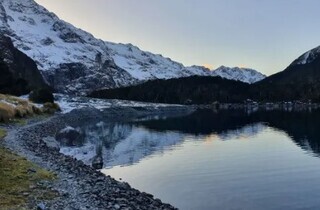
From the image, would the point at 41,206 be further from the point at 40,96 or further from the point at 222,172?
the point at 40,96

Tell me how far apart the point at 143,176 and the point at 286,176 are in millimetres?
12544

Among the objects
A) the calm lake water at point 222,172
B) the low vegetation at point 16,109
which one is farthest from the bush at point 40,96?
the calm lake water at point 222,172

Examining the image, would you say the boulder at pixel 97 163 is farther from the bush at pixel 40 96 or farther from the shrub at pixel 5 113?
the bush at pixel 40 96

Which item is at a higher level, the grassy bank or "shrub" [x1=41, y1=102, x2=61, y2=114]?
"shrub" [x1=41, y1=102, x2=61, y2=114]

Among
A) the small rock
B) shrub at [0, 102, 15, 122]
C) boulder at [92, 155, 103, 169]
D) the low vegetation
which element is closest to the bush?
the low vegetation

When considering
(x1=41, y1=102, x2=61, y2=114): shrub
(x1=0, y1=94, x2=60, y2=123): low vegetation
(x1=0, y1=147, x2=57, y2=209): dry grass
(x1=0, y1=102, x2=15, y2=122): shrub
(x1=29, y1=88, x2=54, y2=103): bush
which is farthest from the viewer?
(x1=29, y1=88, x2=54, y2=103): bush

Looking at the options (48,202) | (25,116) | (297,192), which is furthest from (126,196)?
(25,116)

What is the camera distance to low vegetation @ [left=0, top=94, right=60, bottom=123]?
2566 inches

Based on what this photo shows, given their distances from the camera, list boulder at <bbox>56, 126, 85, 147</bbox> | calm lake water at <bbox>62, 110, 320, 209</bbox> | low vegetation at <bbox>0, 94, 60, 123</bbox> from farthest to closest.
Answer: low vegetation at <bbox>0, 94, 60, 123</bbox> → boulder at <bbox>56, 126, 85, 147</bbox> → calm lake water at <bbox>62, 110, 320, 209</bbox>

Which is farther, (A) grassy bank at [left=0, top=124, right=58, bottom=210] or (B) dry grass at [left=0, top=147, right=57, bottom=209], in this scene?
(B) dry grass at [left=0, top=147, right=57, bottom=209]

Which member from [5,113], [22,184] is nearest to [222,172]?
[22,184]

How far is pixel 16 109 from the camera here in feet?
254

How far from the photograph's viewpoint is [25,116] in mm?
83562

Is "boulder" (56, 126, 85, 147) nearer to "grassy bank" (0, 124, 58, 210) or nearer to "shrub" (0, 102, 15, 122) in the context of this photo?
"shrub" (0, 102, 15, 122)
